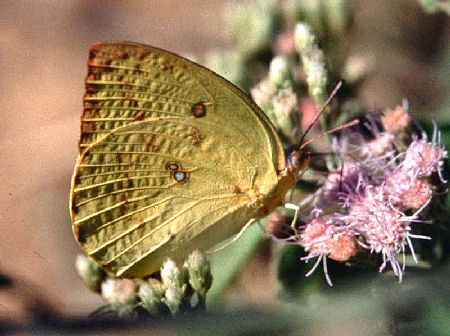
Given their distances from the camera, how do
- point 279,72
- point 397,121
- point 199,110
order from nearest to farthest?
1. point 199,110
2. point 397,121
3. point 279,72

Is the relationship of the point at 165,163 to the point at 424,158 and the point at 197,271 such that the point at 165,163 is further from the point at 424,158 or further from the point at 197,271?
the point at 424,158

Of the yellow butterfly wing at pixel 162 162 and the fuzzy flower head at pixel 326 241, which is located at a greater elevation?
the yellow butterfly wing at pixel 162 162

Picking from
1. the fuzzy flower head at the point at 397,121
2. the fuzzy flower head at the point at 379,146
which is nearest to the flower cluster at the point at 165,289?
the fuzzy flower head at the point at 379,146

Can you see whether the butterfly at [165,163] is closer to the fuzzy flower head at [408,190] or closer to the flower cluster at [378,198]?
the flower cluster at [378,198]

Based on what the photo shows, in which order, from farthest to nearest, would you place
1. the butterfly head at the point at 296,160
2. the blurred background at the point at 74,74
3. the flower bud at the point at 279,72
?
the blurred background at the point at 74,74 → the flower bud at the point at 279,72 → the butterfly head at the point at 296,160

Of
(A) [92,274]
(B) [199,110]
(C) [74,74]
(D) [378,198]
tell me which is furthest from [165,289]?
(C) [74,74]

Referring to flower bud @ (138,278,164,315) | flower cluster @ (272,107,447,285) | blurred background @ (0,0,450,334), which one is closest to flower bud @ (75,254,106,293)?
flower bud @ (138,278,164,315)

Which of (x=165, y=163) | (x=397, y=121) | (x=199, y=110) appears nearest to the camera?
Answer: (x=199, y=110)
